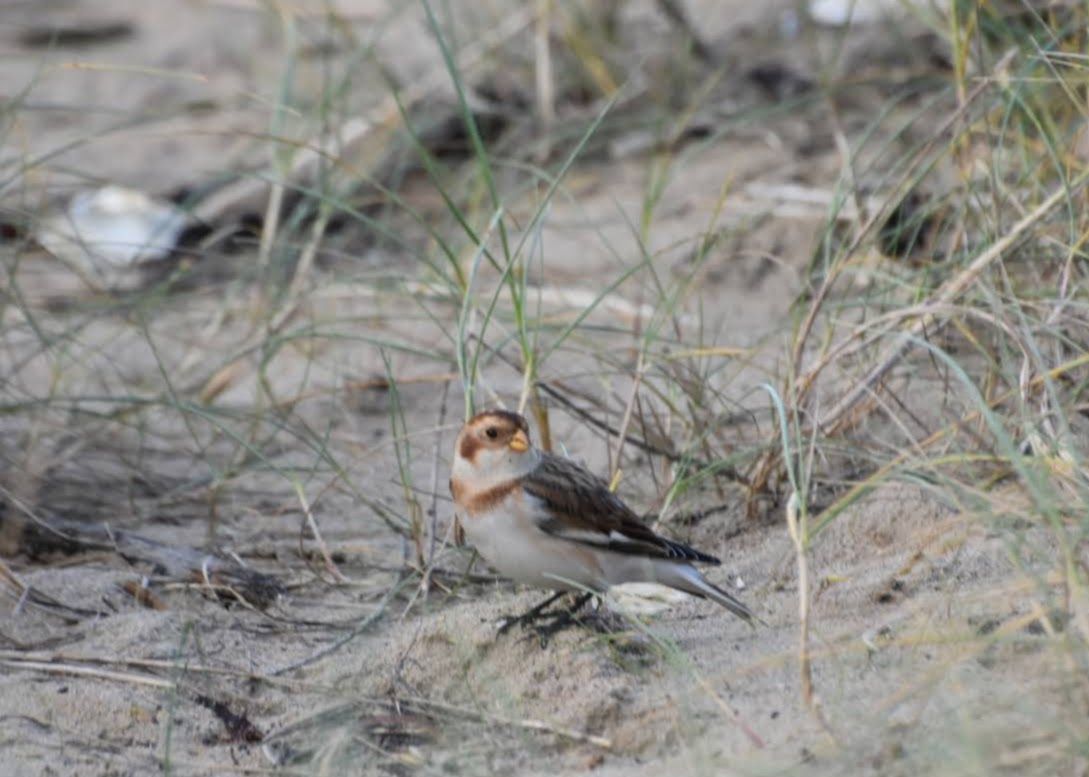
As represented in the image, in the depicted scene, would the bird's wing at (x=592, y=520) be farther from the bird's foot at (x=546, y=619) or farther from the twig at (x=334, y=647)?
the twig at (x=334, y=647)

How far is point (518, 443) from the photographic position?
362 cm

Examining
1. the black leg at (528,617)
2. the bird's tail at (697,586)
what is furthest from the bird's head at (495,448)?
the bird's tail at (697,586)

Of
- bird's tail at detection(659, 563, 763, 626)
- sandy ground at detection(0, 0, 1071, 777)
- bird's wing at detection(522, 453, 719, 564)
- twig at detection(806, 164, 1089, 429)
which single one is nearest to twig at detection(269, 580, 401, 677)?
sandy ground at detection(0, 0, 1071, 777)

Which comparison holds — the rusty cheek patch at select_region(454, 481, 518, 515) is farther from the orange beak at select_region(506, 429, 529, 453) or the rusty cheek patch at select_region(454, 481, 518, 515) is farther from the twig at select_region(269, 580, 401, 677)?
the twig at select_region(269, 580, 401, 677)

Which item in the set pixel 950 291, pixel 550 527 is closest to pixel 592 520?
pixel 550 527

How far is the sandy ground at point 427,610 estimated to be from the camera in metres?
3.01

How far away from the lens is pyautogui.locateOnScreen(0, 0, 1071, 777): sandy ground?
3.01 meters

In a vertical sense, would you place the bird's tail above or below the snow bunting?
below

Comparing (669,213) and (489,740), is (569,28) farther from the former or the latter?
(489,740)

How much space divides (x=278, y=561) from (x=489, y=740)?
1.28m

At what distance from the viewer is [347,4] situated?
29.3 ft

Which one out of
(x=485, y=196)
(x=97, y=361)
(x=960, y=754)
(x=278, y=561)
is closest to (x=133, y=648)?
(x=278, y=561)

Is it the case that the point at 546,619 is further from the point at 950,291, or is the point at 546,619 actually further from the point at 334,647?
the point at 950,291

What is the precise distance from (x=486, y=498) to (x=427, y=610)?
0.37 m
